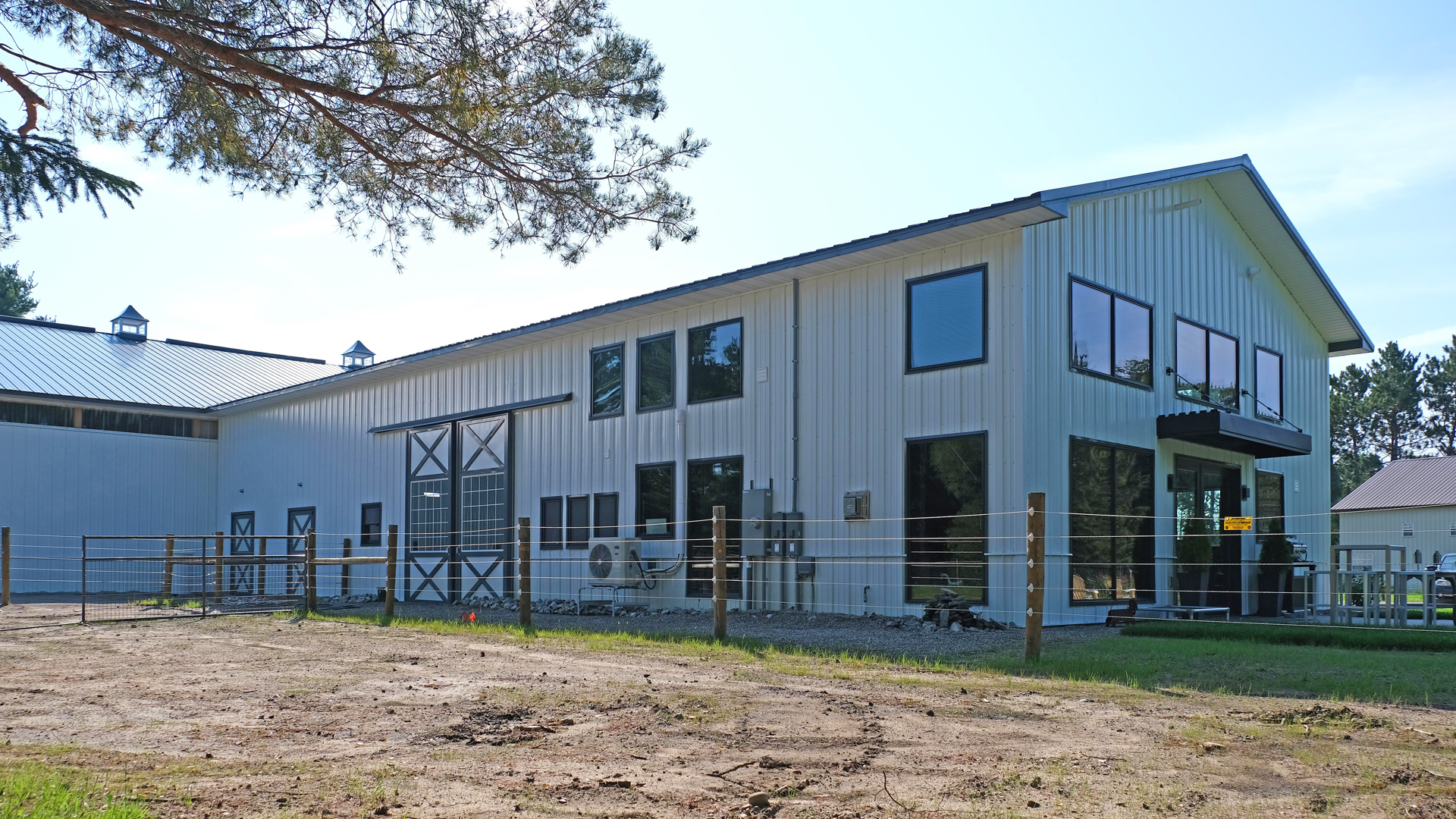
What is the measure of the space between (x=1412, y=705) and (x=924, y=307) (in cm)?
794

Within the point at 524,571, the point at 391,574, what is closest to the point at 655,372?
the point at 391,574

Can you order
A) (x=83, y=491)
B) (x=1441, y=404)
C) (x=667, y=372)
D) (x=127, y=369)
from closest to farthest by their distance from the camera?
(x=667, y=372) < (x=83, y=491) < (x=127, y=369) < (x=1441, y=404)

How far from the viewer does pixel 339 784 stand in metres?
4.99

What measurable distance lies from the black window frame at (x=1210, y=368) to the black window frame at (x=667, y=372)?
693cm

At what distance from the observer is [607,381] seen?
60.4ft

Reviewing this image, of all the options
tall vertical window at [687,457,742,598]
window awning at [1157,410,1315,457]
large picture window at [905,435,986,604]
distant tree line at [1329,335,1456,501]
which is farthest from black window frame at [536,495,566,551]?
distant tree line at [1329,335,1456,501]

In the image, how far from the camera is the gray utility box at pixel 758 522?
1538cm

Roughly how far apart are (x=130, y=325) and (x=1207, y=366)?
27222mm

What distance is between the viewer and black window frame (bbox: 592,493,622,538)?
58.3ft

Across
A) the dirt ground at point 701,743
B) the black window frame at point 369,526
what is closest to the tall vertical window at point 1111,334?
the dirt ground at point 701,743

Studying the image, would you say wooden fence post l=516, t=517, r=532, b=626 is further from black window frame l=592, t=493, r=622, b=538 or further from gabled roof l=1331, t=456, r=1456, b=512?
gabled roof l=1331, t=456, r=1456, b=512

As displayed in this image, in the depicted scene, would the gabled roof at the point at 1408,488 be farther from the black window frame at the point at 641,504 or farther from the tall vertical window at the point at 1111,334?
the black window frame at the point at 641,504

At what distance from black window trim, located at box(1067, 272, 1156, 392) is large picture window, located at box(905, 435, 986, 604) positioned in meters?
1.63

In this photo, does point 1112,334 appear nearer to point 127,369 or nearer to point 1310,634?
point 1310,634
